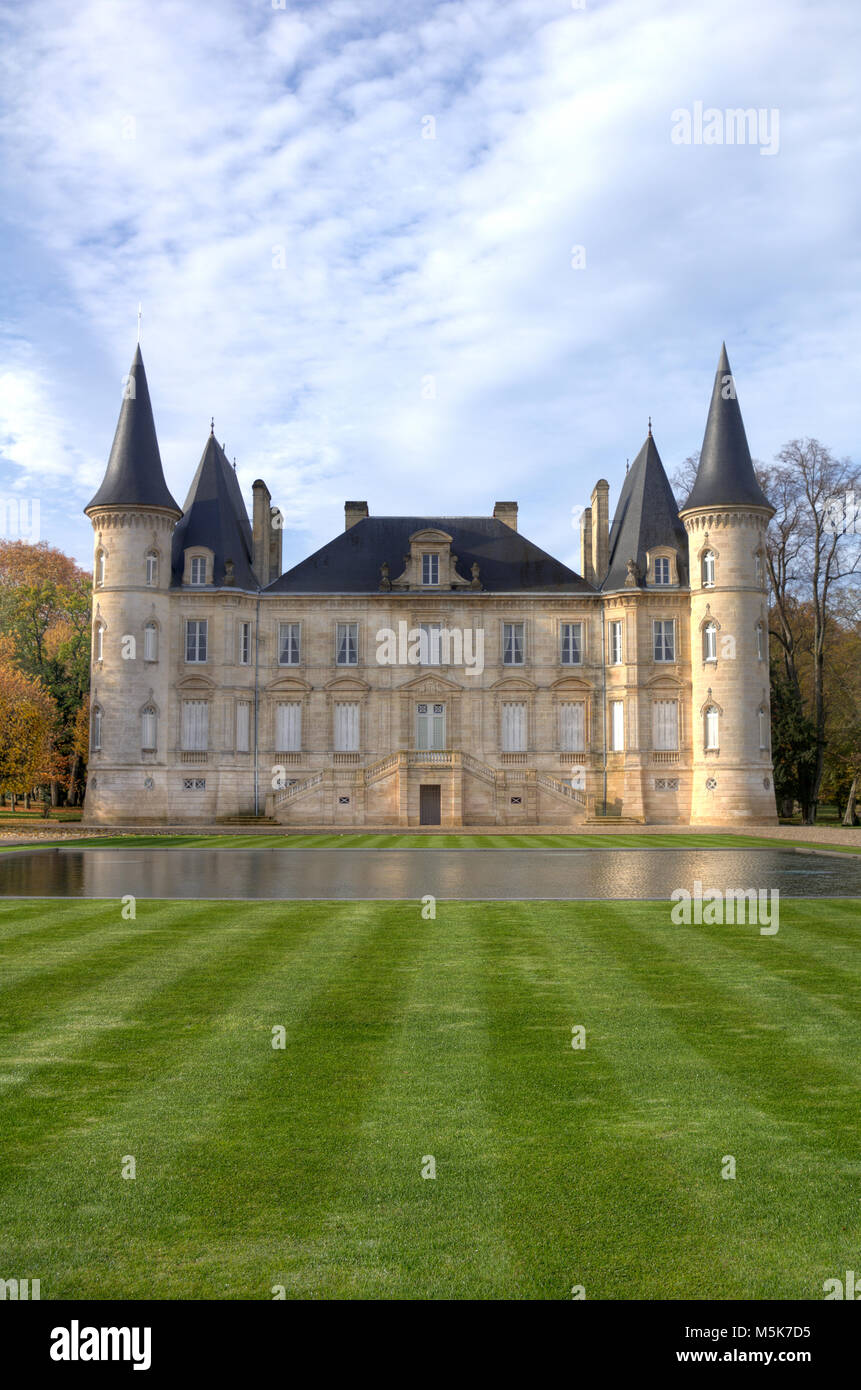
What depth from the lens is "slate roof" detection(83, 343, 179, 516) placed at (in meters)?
55.1

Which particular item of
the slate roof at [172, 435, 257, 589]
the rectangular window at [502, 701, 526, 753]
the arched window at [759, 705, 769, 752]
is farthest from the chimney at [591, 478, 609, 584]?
the slate roof at [172, 435, 257, 589]

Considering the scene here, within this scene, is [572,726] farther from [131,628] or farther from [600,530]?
[131,628]

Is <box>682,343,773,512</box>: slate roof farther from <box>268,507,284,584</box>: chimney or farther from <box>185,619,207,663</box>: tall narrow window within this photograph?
<box>185,619,207,663</box>: tall narrow window

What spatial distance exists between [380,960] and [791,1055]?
537cm

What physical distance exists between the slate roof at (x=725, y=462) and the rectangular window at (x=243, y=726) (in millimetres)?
24588

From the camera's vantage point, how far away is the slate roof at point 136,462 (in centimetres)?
5509

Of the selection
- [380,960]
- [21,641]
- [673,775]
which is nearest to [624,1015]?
[380,960]

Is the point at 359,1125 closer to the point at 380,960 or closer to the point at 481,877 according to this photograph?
the point at 380,960

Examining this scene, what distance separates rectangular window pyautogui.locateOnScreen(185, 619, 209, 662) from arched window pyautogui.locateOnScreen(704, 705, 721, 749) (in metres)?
25.9

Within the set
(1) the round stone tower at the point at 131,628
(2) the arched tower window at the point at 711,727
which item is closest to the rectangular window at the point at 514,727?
(2) the arched tower window at the point at 711,727

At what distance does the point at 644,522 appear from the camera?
5853 centimetres

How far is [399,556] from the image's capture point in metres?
60.2

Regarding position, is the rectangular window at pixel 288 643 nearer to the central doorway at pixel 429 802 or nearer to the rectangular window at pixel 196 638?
the rectangular window at pixel 196 638

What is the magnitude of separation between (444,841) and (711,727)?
21608 millimetres
